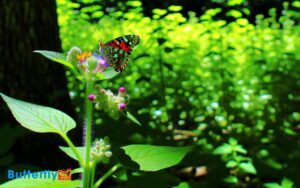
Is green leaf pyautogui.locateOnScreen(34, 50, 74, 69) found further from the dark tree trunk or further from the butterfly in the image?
the dark tree trunk

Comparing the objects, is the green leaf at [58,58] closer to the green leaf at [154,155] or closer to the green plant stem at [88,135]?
the green plant stem at [88,135]

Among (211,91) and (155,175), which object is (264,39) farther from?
(155,175)

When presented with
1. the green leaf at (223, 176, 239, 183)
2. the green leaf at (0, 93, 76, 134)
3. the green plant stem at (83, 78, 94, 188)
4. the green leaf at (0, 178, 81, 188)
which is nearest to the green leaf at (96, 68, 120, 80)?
the green plant stem at (83, 78, 94, 188)

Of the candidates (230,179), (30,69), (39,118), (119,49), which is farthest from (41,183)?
(30,69)

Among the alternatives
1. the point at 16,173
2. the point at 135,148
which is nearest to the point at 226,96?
the point at 16,173

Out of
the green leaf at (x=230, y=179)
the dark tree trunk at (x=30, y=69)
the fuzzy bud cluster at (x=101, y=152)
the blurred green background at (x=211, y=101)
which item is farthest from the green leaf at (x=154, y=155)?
the dark tree trunk at (x=30, y=69)
